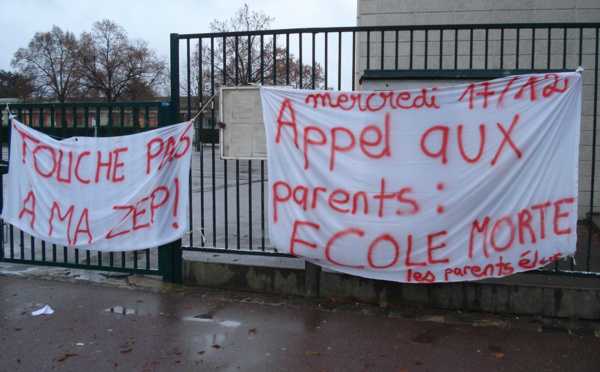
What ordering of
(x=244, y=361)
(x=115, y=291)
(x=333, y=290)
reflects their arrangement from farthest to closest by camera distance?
(x=115, y=291) → (x=333, y=290) → (x=244, y=361)

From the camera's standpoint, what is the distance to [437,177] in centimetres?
471

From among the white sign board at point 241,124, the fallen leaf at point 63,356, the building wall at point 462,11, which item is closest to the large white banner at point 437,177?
the white sign board at point 241,124

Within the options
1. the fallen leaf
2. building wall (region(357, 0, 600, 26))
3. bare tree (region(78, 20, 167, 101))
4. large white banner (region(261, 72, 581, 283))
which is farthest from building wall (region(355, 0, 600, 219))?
bare tree (region(78, 20, 167, 101))

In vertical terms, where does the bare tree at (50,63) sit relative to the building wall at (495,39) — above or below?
above

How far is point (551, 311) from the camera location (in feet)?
15.5

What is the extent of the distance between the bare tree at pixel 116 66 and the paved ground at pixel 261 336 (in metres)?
52.9

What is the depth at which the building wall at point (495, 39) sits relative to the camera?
8.30m

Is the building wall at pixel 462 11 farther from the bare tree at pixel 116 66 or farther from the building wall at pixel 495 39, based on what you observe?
the bare tree at pixel 116 66

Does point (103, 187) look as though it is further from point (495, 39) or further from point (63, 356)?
point (495, 39)

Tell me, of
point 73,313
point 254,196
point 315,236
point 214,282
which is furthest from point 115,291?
point 254,196

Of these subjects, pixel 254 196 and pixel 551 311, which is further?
pixel 254 196

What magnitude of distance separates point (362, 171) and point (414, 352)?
161cm

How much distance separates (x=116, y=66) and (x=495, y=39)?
2078 inches

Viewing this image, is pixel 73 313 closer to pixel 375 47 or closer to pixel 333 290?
pixel 333 290
